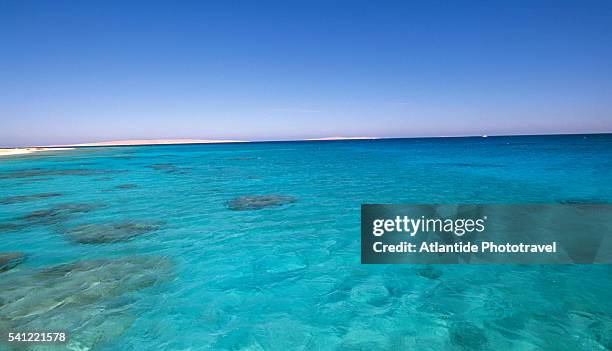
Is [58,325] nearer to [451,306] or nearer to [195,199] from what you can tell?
[451,306]

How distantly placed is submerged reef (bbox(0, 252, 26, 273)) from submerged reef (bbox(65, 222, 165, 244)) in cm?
160

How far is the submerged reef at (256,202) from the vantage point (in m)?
17.1

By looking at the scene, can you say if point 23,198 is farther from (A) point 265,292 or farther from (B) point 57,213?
(A) point 265,292

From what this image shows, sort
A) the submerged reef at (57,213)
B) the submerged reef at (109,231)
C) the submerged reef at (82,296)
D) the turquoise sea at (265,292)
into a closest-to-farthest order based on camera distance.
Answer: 1. the turquoise sea at (265,292)
2. the submerged reef at (82,296)
3. the submerged reef at (109,231)
4. the submerged reef at (57,213)

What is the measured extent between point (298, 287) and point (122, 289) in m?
4.48

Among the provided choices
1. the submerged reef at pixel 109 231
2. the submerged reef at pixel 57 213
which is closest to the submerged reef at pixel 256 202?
the submerged reef at pixel 109 231

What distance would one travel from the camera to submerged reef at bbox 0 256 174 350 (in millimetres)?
6152

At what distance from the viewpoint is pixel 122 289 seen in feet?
25.1

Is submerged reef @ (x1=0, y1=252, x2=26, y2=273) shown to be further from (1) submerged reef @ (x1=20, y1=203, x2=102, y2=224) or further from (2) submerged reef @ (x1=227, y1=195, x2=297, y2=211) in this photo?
(2) submerged reef @ (x1=227, y1=195, x2=297, y2=211)

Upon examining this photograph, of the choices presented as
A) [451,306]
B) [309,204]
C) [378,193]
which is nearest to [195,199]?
[309,204]

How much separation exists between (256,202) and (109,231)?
7.79 meters

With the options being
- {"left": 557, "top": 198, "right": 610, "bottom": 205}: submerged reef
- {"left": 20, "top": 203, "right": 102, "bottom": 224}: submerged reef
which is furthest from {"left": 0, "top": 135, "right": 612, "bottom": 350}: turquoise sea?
{"left": 557, "top": 198, "right": 610, "bottom": 205}: submerged reef

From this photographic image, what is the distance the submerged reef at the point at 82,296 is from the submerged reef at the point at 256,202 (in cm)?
751

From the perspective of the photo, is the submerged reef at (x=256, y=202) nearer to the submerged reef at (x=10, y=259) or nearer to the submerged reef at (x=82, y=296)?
the submerged reef at (x=82, y=296)
